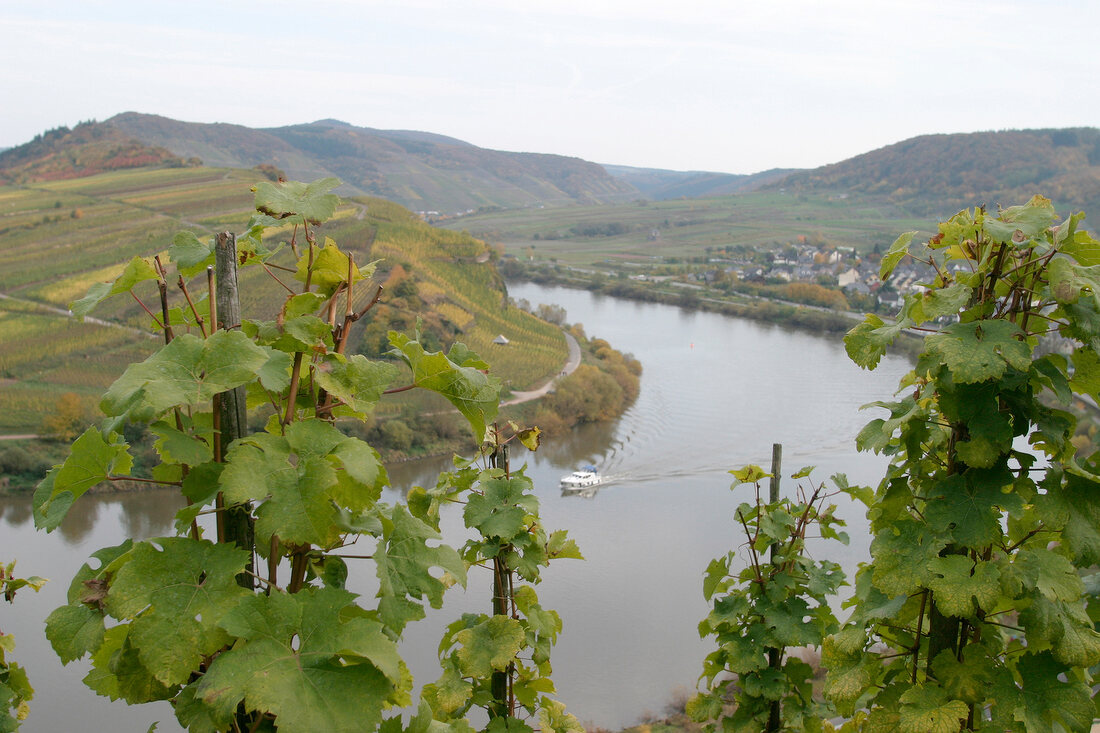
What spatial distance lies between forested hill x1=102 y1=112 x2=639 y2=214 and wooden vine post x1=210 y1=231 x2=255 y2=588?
39.2 m

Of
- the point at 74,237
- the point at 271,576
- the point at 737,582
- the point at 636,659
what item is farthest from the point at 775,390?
the point at 74,237

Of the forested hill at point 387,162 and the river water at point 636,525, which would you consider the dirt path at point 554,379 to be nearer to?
the river water at point 636,525

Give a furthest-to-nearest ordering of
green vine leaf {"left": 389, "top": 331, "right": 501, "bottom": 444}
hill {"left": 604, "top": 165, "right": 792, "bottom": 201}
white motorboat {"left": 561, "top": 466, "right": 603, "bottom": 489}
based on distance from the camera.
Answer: hill {"left": 604, "top": 165, "right": 792, "bottom": 201}, white motorboat {"left": 561, "top": 466, "right": 603, "bottom": 489}, green vine leaf {"left": 389, "top": 331, "right": 501, "bottom": 444}

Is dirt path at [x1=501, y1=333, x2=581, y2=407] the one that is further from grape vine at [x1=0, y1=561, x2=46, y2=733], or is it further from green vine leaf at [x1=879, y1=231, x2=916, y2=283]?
green vine leaf at [x1=879, y1=231, x2=916, y2=283]

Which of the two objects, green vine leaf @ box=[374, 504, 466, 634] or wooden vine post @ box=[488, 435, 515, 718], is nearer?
green vine leaf @ box=[374, 504, 466, 634]

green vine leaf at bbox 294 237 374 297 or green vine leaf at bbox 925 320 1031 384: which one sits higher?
green vine leaf at bbox 294 237 374 297

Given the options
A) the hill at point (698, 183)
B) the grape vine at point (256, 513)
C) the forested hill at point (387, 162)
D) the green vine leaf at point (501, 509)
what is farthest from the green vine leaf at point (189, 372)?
the hill at point (698, 183)

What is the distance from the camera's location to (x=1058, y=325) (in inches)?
54.7

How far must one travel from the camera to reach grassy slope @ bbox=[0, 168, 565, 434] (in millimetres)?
18297

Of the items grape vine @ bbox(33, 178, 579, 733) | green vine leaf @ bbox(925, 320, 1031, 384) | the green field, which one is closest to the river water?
green vine leaf @ bbox(925, 320, 1031, 384)

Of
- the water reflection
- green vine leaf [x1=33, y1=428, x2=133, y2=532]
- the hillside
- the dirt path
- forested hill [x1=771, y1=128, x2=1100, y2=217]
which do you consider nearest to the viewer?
green vine leaf [x1=33, y1=428, x2=133, y2=532]

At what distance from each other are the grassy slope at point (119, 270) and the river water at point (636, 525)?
3.58 meters

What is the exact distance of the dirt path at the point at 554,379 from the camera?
1691 cm

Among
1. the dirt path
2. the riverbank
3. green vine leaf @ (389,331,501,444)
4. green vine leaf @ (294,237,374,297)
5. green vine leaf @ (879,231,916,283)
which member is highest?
green vine leaf @ (879,231,916,283)
